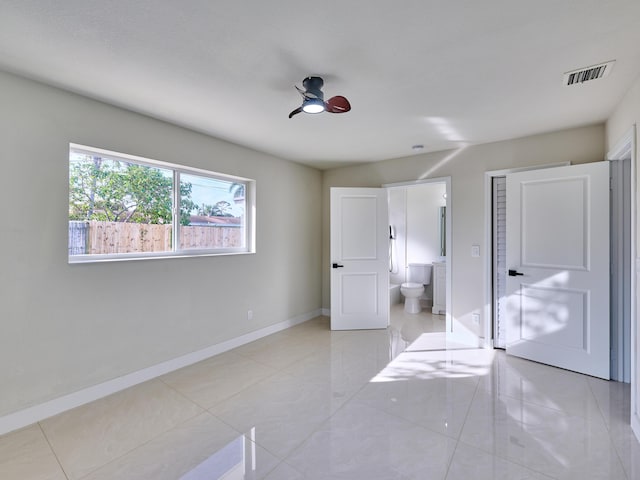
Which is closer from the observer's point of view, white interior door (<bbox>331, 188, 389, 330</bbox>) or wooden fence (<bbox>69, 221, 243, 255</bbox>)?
wooden fence (<bbox>69, 221, 243, 255</bbox>)

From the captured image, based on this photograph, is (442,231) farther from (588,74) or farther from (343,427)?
(343,427)

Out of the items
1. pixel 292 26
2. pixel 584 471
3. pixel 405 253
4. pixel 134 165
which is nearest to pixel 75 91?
pixel 134 165

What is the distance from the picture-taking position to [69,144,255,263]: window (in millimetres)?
2519

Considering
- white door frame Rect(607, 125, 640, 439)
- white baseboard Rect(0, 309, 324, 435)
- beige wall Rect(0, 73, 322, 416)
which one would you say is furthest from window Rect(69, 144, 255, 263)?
white door frame Rect(607, 125, 640, 439)

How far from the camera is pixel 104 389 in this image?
2516 mm

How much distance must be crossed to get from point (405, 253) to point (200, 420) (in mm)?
4755

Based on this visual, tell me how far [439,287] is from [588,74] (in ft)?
12.1

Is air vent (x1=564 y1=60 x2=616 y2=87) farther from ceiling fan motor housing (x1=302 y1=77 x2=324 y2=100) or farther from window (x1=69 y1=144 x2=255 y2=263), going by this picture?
window (x1=69 y1=144 x2=255 y2=263)

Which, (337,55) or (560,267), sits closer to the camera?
(337,55)

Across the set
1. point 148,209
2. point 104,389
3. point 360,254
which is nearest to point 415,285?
point 360,254

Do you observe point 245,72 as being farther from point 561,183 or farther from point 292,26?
point 561,183

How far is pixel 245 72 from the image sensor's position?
2059 millimetres

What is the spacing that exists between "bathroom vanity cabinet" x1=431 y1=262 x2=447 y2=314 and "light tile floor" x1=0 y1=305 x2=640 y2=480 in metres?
1.97

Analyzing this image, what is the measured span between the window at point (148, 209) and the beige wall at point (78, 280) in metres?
0.15
